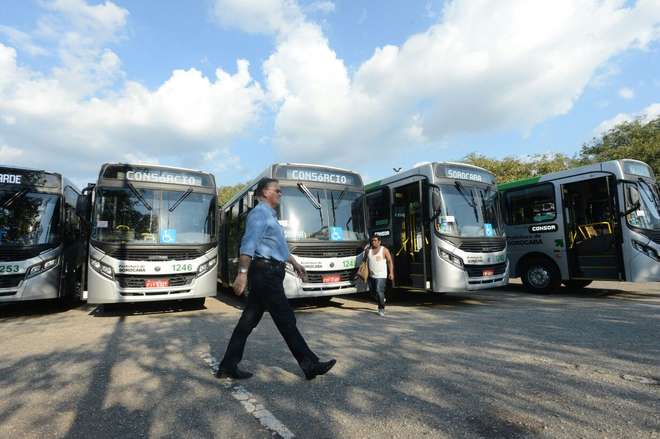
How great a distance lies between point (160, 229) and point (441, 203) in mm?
5941

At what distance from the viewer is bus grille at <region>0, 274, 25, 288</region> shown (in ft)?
24.7

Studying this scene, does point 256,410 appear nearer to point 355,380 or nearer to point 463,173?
point 355,380

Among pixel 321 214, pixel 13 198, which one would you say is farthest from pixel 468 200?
pixel 13 198

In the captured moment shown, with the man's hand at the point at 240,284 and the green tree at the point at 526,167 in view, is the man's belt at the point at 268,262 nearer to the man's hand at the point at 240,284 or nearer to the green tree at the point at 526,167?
the man's hand at the point at 240,284

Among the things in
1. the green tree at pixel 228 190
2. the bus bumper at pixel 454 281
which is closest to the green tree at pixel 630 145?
the bus bumper at pixel 454 281

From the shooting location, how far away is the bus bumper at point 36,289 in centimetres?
756

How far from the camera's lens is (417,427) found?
2723 mm

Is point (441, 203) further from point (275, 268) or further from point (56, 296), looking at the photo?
point (56, 296)

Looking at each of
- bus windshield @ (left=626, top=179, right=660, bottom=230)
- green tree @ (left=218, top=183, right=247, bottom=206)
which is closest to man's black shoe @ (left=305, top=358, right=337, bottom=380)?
bus windshield @ (left=626, top=179, right=660, bottom=230)

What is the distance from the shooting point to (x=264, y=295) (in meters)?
3.71

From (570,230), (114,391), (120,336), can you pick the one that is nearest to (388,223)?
(570,230)

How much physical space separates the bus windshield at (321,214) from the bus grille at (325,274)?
69cm

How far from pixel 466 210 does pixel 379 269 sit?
2628 mm

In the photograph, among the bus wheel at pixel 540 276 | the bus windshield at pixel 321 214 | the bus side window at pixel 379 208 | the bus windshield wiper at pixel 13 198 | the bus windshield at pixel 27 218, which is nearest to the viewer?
the bus windshield at pixel 27 218
